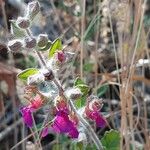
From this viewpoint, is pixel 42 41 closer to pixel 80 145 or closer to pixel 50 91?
pixel 50 91

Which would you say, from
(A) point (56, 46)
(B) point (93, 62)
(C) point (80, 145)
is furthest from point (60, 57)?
(B) point (93, 62)

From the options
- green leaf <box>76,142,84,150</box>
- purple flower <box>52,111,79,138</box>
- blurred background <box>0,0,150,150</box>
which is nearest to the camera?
purple flower <box>52,111,79,138</box>

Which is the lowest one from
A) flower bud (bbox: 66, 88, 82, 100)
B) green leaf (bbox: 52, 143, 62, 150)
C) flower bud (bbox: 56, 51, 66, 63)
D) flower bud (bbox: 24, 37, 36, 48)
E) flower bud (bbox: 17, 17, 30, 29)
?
green leaf (bbox: 52, 143, 62, 150)

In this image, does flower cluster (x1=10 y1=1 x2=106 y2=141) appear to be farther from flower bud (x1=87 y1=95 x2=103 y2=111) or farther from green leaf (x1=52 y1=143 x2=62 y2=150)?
green leaf (x1=52 y1=143 x2=62 y2=150)

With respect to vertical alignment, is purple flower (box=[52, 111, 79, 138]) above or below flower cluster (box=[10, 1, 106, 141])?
below

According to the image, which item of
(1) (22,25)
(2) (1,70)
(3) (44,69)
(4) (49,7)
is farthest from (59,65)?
(4) (49,7)

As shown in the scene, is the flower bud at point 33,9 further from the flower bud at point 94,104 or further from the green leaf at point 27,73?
the flower bud at point 94,104

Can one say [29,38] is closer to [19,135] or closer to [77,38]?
[77,38]

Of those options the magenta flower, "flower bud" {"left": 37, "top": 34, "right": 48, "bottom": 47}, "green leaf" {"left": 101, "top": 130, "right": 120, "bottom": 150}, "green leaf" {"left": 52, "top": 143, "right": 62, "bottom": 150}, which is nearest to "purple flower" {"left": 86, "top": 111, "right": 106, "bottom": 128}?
the magenta flower
